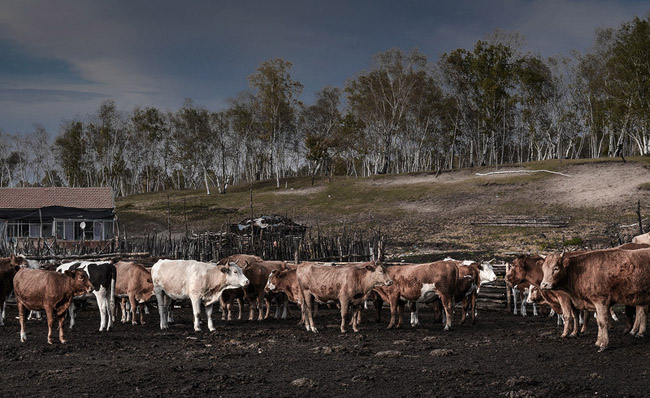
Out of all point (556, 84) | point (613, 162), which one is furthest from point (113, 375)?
point (556, 84)

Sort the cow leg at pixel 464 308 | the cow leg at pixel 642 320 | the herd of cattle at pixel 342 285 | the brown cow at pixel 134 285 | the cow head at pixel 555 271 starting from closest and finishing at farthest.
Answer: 1. the herd of cattle at pixel 342 285
2. the cow head at pixel 555 271
3. the cow leg at pixel 642 320
4. the cow leg at pixel 464 308
5. the brown cow at pixel 134 285

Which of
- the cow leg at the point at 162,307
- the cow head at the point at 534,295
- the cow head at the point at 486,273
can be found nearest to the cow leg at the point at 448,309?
the cow head at the point at 534,295

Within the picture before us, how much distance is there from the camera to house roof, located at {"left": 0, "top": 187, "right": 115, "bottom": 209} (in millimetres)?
42625

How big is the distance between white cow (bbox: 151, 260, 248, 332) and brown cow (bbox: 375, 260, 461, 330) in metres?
3.37

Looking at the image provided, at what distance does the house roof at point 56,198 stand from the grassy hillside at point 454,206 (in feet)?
13.2

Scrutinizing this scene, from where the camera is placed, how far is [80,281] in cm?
1153

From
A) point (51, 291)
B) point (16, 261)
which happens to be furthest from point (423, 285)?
point (16, 261)

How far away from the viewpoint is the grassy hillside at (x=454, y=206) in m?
32.0

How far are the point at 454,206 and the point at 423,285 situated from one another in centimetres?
3153

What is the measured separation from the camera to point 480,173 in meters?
55.4

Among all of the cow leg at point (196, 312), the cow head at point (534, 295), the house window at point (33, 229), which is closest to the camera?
the cow leg at point (196, 312)

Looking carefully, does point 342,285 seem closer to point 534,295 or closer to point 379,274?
point 379,274

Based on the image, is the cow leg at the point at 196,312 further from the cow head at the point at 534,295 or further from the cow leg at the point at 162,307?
the cow head at the point at 534,295

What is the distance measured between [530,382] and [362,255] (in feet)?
44.8
